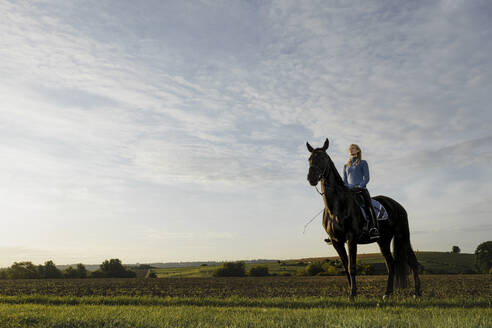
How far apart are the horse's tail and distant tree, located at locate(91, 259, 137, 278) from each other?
42.0 m

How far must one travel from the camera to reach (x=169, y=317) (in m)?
7.52

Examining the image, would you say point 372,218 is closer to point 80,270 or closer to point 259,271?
point 259,271

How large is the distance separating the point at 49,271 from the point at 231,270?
901 inches

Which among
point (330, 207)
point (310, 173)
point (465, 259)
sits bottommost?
point (465, 259)

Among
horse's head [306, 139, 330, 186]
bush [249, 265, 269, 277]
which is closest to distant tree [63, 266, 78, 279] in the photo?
bush [249, 265, 269, 277]

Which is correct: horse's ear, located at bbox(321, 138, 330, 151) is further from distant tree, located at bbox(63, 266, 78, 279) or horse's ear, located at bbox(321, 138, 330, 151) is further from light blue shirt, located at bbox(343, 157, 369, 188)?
distant tree, located at bbox(63, 266, 78, 279)

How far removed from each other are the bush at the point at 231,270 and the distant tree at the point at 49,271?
19.7m

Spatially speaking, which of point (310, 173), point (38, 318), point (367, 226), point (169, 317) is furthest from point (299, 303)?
point (38, 318)

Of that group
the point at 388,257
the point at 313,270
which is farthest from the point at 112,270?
the point at 388,257

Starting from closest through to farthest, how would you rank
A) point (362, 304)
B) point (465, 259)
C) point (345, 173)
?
point (362, 304) < point (345, 173) < point (465, 259)

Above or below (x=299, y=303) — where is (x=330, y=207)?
above

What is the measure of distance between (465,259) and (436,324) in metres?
72.9

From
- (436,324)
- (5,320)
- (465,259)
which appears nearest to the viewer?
(436,324)

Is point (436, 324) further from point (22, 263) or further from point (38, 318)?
point (22, 263)
